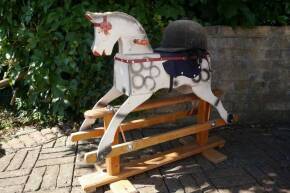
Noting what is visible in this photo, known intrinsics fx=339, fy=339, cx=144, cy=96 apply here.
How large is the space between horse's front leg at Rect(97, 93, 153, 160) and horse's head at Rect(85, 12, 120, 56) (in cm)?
49

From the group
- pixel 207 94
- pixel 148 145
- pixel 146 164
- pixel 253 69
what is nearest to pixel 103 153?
pixel 148 145

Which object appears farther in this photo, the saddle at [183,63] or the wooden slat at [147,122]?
the wooden slat at [147,122]

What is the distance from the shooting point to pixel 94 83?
4402 millimetres

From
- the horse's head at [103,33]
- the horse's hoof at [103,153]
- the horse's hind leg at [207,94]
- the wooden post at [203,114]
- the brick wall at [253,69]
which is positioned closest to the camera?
the horse's head at [103,33]

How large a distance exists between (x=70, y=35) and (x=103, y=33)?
1.41m

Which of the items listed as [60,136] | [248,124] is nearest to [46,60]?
[60,136]

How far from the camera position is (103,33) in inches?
112

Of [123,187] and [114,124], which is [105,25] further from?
[123,187]

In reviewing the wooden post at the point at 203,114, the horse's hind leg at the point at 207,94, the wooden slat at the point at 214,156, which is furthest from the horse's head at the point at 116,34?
the wooden slat at the point at 214,156

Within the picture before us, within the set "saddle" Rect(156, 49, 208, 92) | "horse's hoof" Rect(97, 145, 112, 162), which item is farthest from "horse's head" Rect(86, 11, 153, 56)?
"horse's hoof" Rect(97, 145, 112, 162)

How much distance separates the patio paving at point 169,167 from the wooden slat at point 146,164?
78mm

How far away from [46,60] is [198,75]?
6.70 ft

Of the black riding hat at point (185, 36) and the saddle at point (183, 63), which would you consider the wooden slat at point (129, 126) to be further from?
the black riding hat at point (185, 36)

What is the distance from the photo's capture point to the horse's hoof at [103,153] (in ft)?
9.66
